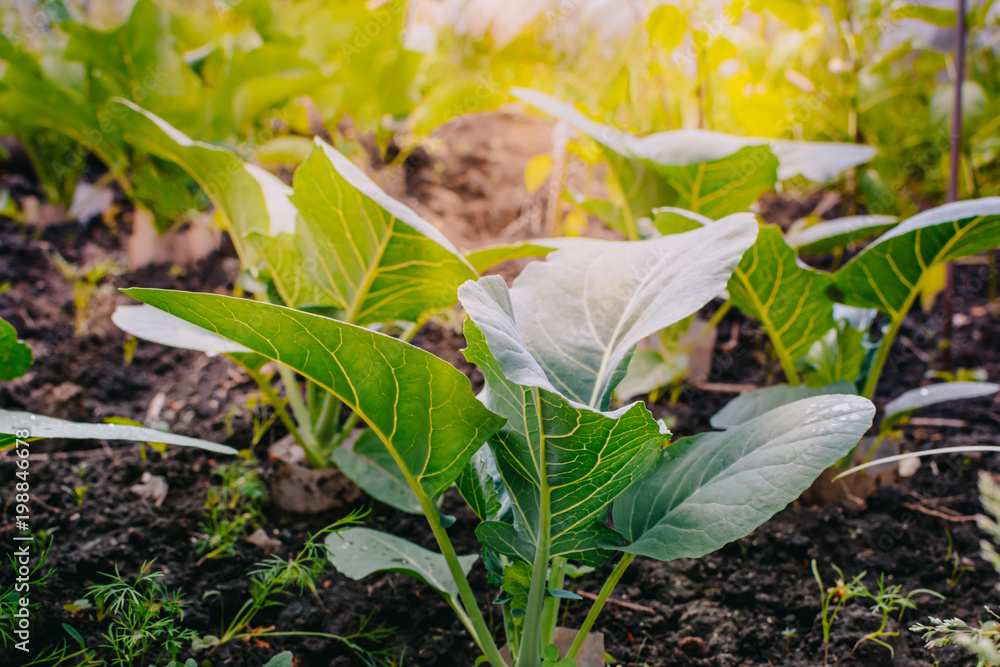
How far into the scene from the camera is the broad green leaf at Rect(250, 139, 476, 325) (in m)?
0.99

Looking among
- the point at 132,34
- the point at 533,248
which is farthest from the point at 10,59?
the point at 533,248

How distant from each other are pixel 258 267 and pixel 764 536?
1185 millimetres

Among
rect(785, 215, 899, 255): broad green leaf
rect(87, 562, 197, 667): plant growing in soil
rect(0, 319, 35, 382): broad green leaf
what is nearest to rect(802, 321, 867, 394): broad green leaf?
rect(785, 215, 899, 255): broad green leaf

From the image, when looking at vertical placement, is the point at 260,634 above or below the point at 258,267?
below

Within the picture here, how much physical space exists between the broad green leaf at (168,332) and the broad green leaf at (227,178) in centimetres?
28

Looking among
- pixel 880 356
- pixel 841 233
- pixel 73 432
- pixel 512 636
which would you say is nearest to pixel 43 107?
pixel 73 432

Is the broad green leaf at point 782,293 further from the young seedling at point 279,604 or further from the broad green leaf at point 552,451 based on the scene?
the young seedling at point 279,604

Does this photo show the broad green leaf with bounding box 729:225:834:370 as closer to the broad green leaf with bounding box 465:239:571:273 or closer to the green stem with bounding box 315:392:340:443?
the broad green leaf with bounding box 465:239:571:273

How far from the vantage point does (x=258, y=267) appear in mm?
1308

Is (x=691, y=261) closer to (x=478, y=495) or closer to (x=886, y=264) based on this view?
(x=478, y=495)

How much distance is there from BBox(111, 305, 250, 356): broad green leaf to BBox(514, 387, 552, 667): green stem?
0.46 metres

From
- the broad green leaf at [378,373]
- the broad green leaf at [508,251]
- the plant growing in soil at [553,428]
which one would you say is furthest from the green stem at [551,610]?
the broad green leaf at [508,251]

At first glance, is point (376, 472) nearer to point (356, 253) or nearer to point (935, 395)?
point (356, 253)

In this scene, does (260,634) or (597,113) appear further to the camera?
(597,113)
